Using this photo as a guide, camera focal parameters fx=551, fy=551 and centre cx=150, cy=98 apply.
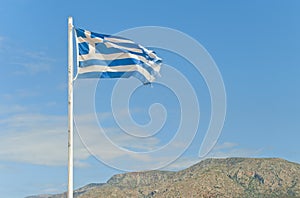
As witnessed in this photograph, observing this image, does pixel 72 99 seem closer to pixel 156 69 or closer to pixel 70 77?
pixel 70 77

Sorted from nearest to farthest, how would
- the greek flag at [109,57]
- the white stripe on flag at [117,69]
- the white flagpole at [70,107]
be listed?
the white flagpole at [70,107] < the white stripe on flag at [117,69] < the greek flag at [109,57]

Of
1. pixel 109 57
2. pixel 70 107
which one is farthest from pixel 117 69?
pixel 70 107

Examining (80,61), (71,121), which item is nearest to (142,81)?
(80,61)

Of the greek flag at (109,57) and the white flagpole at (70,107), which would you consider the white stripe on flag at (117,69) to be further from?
the white flagpole at (70,107)

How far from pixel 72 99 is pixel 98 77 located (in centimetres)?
166

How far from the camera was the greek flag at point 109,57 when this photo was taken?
61.8 feet

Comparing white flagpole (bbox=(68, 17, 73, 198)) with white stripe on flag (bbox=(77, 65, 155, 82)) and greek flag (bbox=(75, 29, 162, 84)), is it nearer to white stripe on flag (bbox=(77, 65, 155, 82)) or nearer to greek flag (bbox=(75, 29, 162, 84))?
greek flag (bbox=(75, 29, 162, 84))

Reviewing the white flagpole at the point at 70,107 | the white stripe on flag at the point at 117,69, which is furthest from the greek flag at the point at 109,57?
the white flagpole at the point at 70,107

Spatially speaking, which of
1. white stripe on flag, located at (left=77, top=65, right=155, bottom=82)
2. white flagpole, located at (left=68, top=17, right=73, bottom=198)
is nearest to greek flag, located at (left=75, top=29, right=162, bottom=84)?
white stripe on flag, located at (left=77, top=65, right=155, bottom=82)

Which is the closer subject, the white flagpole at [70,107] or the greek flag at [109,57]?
the white flagpole at [70,107]

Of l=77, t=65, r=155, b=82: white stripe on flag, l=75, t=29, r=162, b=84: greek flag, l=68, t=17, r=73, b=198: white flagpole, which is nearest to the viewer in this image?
l=68, t=17, r=73, b=198: white flagpole

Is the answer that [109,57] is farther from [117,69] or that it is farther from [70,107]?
[70,107]

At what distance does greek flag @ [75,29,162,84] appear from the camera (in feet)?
61.8

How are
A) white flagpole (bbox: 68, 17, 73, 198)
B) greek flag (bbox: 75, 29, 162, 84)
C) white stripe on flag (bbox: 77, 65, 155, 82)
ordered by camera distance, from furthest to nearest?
greek flag (bbox: 75, 29, 162, 84)
white stripe on flag (bbox: 77, 65, 155, 82)
white flagpole (bbox: 68, 17, 73, 198)
